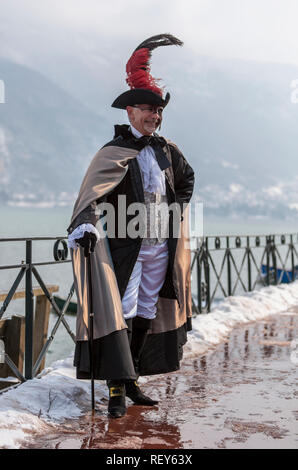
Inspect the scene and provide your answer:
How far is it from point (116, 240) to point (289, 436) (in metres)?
1.58

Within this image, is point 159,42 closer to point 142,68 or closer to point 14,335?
point 142,68

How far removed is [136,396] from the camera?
4.04 metres

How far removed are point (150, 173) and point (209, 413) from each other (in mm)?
1611

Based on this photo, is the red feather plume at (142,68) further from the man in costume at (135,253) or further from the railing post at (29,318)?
the railing post at (29,318)

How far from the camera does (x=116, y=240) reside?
3.87 meters

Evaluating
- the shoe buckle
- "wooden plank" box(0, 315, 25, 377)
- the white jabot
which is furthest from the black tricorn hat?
"wooden plank" box(0, 315, 25, 377)

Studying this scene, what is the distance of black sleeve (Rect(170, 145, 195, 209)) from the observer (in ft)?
13.8

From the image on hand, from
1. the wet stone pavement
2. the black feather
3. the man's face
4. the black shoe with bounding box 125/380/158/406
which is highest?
the black feather

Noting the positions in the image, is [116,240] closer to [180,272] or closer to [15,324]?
[180,272]

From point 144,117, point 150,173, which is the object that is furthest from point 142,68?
point 150,173

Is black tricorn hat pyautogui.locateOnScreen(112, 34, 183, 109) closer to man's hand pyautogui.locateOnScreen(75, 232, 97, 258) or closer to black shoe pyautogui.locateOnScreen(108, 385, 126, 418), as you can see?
man's hand pyautogui.locateOnScreen(75, 232, 97, 258)

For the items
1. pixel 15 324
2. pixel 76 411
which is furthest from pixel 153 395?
pixel 15 324

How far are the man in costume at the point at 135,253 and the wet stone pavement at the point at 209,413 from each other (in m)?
0.23

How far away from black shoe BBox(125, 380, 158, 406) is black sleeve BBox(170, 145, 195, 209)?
1.30 metres
